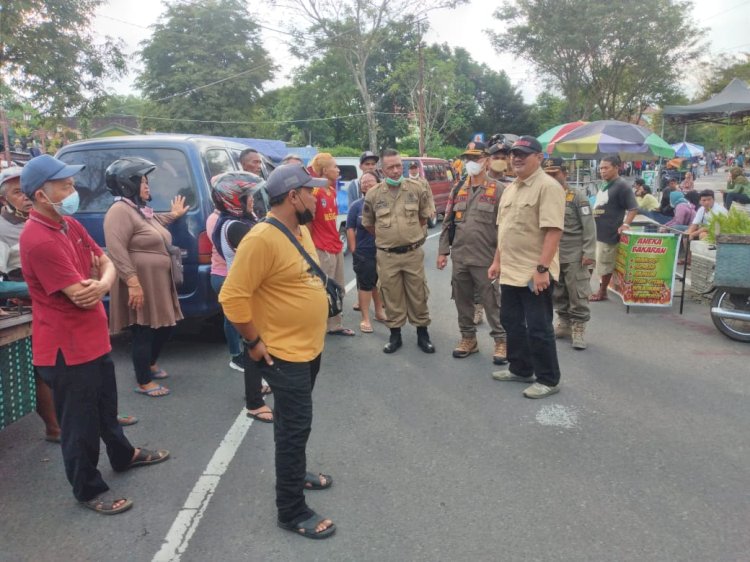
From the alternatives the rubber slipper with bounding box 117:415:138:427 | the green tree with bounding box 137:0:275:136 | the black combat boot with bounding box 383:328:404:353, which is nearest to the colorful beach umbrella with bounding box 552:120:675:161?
the black combat boot with bounding box 383:328:404:353

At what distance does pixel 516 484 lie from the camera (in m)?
3.20

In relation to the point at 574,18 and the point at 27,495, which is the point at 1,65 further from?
the point at 574,18

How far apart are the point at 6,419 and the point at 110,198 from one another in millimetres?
2487

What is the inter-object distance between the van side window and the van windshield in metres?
0.28

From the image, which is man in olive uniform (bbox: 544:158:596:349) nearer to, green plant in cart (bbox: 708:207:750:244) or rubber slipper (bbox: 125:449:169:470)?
green plant in cart (bbox: 708:207:750:244)

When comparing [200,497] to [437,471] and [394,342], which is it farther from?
[394,342]

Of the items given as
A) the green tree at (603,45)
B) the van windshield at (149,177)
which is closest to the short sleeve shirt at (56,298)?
the van windshield at (149,177)

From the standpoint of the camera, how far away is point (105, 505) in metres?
2.97

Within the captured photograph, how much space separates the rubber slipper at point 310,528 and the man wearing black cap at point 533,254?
220 cm

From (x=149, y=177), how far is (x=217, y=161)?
699 millimetres

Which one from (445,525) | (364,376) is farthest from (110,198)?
(445,525)

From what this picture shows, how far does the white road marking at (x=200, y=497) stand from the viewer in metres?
2.68

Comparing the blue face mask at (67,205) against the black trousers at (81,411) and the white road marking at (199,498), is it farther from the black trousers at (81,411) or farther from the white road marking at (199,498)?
the white road marking at (199,498)

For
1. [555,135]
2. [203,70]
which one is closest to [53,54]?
[555,135]
